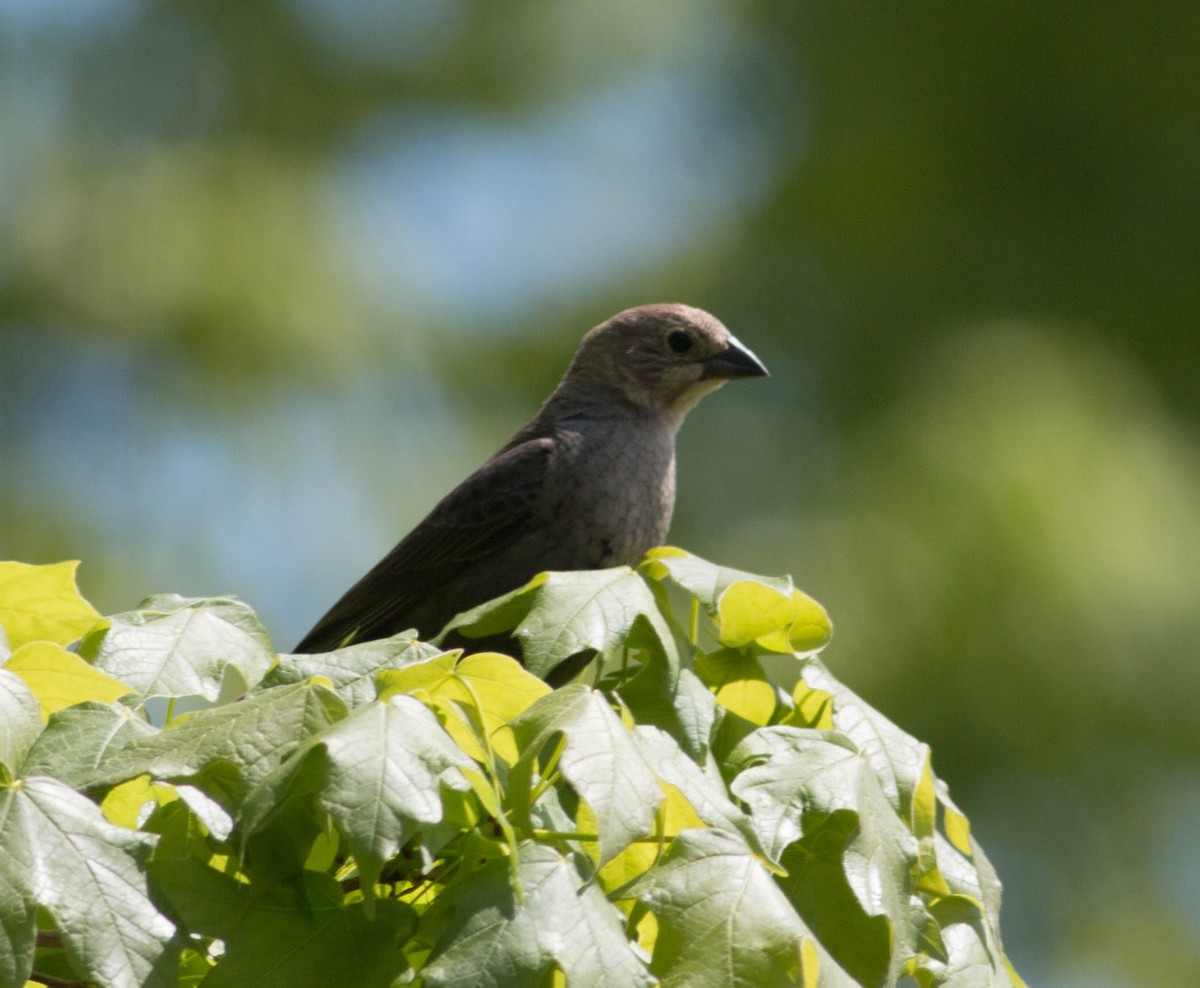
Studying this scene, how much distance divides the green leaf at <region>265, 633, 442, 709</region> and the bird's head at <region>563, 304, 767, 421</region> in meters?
2.84

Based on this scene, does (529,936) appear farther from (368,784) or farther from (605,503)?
(605,503)

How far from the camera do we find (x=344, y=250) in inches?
367

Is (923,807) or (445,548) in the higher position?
(923,807)

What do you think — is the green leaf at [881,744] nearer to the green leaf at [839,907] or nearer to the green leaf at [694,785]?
the green leaf at [839,907]

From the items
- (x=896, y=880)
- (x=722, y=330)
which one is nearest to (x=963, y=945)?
(x=896, y=880)

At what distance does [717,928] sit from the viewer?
69.1 inches

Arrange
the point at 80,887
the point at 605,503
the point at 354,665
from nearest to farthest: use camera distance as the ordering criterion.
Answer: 1. the point at 80,887
2. the point at 354,665
3. the point at 605,503

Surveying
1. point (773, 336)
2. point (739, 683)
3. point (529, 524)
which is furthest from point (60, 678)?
point (773, 336)

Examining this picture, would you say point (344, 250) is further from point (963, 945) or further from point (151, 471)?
point (963, 945)

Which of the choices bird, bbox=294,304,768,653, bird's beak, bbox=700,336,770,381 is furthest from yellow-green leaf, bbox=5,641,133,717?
bird's beak, bbox=700,336,770,381

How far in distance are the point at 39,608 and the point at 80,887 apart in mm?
702

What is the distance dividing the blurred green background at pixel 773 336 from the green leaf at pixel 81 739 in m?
6.01

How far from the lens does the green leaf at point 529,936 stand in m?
1.65

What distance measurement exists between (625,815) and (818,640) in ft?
2.42
